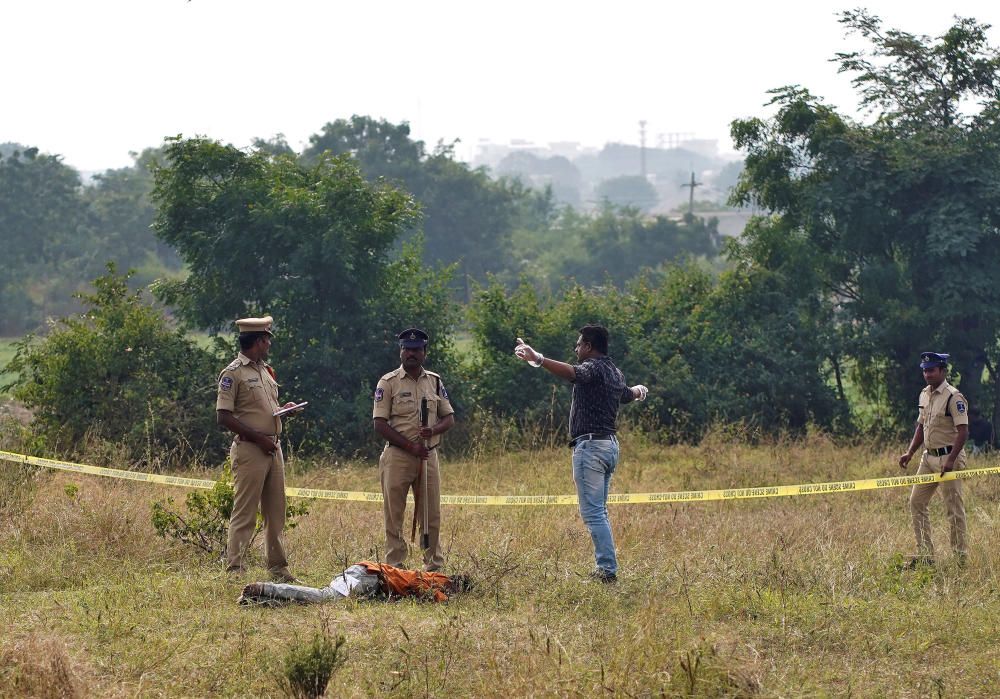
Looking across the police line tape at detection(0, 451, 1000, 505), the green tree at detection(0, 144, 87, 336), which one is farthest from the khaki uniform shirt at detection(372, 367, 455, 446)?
the green tree at detection(0, 144, 87, 336)

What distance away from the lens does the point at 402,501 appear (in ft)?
27.1

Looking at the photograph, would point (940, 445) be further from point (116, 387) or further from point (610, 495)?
point (116, 387)

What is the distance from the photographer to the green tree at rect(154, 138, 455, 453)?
54.0ft

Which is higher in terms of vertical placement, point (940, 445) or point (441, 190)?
point (441, 190)

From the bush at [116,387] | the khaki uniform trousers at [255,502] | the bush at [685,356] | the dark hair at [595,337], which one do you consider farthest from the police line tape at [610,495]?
the bush at [685,356]

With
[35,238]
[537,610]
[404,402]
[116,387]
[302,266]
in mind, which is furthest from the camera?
[35,238]

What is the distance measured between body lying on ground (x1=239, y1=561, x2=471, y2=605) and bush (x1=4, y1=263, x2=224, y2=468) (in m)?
7.46

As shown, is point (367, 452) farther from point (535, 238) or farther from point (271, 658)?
point (535, 238)

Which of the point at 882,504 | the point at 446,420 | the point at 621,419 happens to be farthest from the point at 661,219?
the point at 446,420

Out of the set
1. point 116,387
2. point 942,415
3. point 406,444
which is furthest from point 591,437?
point 116,387

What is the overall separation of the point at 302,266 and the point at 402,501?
28.7 ft

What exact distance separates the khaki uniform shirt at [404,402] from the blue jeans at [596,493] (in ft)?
3.23

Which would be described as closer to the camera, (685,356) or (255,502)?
(255,502)

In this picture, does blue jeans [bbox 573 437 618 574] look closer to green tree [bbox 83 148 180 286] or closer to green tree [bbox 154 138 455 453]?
green tree [bbox 154 138 455 453]
